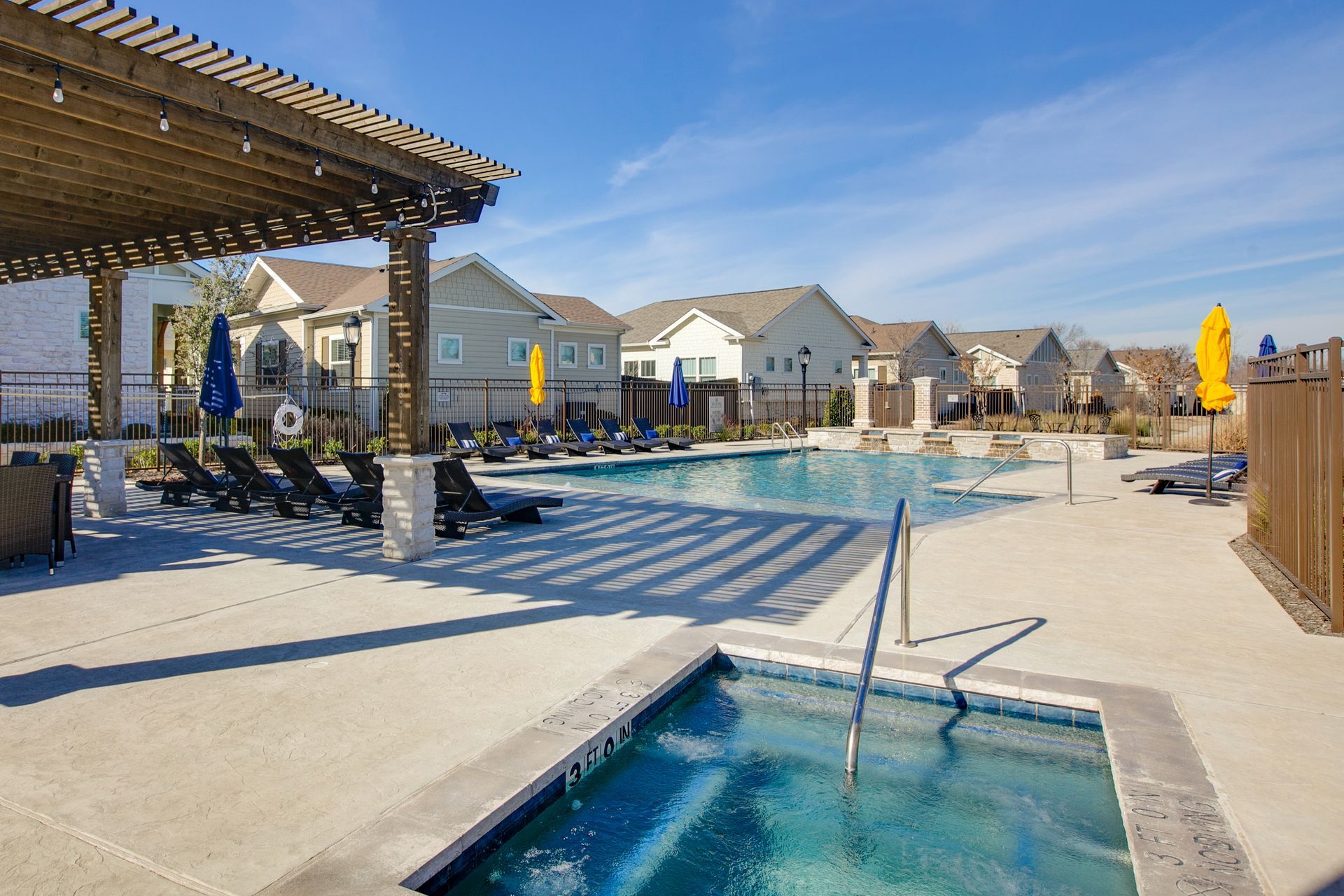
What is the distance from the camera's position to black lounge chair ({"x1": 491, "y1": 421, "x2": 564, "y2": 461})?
19.1 meters

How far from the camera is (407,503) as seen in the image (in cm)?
721

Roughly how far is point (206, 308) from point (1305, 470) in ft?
91.7

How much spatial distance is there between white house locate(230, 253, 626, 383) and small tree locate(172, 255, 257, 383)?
77 centimetres

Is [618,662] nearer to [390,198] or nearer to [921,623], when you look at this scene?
[921,623]

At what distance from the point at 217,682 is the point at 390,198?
194 inches

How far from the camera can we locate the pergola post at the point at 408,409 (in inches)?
284

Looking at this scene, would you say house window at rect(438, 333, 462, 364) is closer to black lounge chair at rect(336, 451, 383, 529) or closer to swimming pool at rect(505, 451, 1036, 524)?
swimming pool at rect(505, 451, 1036, 524)

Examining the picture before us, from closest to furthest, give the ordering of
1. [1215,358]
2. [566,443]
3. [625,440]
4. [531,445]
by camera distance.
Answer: [1215,358] < [531,445] < [566,443] < [625,440]

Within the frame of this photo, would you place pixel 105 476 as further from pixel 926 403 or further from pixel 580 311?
pixel 926 403

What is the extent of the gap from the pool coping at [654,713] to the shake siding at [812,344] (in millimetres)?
29939

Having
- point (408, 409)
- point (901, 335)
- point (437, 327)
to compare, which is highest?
point (901, 335)

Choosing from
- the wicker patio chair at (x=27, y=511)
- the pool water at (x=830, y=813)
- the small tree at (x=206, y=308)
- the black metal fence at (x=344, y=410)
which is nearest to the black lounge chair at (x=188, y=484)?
the black metal fence at (x=344, y=410)

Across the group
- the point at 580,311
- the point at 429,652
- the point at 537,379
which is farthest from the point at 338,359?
the point at 429,652

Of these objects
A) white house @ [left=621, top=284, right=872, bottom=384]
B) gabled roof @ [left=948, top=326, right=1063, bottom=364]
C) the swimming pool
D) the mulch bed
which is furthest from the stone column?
gabled roof @ [left=948, top=326, right=1063, bottom=364]
